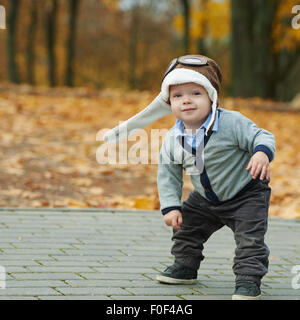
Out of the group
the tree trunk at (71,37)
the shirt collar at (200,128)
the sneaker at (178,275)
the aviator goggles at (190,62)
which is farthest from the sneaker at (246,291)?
the tree trunk at (71,37)

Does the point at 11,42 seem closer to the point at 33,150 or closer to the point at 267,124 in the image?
the point at 267,124

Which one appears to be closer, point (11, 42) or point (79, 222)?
point (79, 222)

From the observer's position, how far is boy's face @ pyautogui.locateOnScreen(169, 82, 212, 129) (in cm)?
357

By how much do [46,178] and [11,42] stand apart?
14156mm

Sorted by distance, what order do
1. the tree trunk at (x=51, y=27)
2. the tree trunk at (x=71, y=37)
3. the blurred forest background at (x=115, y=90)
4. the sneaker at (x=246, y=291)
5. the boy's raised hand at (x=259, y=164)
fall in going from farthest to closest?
the tree trunk at (x=51, y=27), the tree trunk at (x=71, y=37), the blurred forest background at (x=115, y=90), the sneaker at (x=246, y=291), the boy's raised hand at (x=259, y=164)

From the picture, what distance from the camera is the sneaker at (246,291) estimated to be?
3.46 m

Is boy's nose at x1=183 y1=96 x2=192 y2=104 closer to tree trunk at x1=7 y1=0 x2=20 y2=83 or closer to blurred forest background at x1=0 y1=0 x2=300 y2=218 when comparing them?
blurred forest background at x1=0 y1=0 x2=300 y2=218

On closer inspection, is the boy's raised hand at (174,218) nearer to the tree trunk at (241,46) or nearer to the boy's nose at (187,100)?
the boy's nose at (187,100)

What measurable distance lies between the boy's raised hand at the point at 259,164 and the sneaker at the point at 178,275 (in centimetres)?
84

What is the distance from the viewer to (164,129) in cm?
1132

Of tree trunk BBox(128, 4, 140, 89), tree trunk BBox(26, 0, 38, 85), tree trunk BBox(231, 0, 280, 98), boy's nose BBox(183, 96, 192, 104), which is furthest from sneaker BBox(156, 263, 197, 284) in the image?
tree trunk BBox(128, 4, 140, 89)

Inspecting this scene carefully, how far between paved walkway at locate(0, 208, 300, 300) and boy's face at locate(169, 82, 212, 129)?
3.22 feet

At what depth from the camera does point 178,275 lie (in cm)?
386
